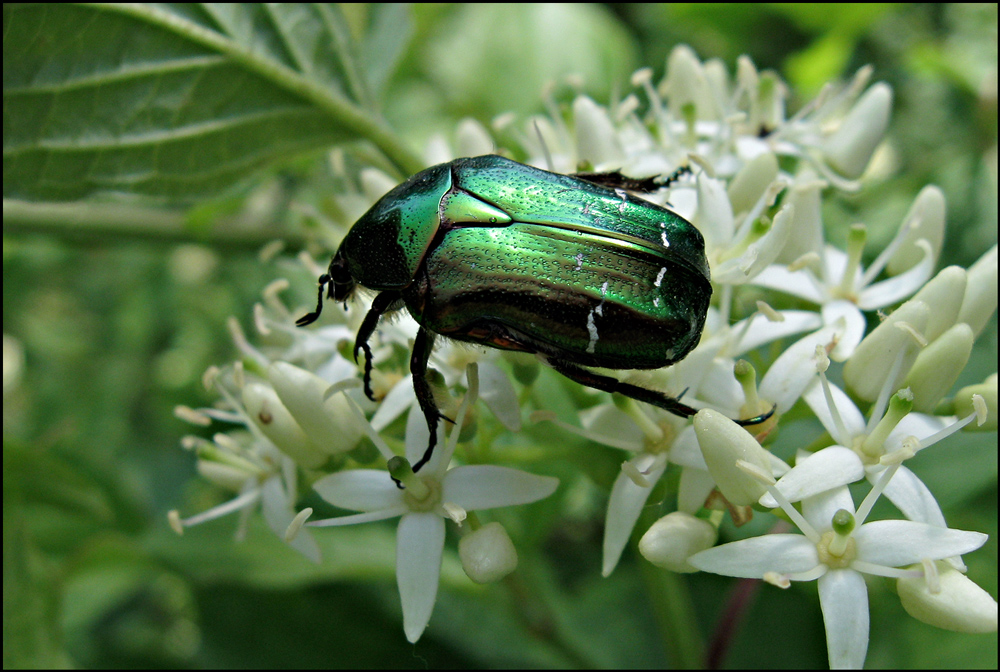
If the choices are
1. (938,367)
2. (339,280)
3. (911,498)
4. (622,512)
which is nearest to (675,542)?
(622,512)

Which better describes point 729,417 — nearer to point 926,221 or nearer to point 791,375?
point 791,375

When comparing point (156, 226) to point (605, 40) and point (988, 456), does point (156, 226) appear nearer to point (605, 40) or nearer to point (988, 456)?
point (605, 40)

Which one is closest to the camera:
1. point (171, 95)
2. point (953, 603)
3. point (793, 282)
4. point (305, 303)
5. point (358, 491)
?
point (953, 603)

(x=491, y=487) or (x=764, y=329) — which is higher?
(x=764, y=329)

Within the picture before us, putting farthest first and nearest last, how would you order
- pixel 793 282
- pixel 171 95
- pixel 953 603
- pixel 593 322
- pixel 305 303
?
1. pixel 305 303
2. pixel 171 95
3. pixel 793 282
4. pixel 593 322
5. pixel 953 603

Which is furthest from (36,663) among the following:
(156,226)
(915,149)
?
(915,149)

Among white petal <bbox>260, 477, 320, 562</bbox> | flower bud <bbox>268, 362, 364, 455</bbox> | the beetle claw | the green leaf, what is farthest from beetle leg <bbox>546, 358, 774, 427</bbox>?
the green leaf

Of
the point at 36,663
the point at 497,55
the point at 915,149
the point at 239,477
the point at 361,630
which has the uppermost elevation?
the point at 497,55
